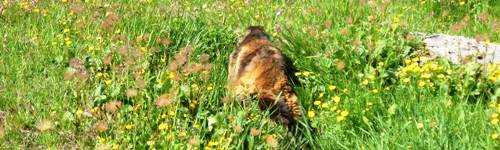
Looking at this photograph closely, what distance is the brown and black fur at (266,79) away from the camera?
5828 mm

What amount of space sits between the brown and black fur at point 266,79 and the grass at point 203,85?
0.17 metres

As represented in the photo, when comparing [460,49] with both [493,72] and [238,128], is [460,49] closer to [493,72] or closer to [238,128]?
[493,72]

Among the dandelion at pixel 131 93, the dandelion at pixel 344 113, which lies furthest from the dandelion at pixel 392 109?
the dandelion at pixel 131 93

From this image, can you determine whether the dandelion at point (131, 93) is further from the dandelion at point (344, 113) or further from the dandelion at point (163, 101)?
the dandelion at point (344, 113)

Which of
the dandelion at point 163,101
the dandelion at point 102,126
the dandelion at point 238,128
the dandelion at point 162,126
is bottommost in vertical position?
the dandelion at point 238,128

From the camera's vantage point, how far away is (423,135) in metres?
4.85

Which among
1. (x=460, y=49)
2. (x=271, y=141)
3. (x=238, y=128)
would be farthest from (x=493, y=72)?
(x=238, y=128)

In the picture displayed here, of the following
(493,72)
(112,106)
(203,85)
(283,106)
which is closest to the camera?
(112,106)

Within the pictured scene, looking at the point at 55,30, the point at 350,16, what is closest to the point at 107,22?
the point at 55,30

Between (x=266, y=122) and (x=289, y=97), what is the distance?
0.52 m

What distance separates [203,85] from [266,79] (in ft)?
1.81

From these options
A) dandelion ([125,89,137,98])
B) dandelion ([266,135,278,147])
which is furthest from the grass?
dandelion ([125,89,137,98])

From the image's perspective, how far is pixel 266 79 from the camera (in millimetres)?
5926

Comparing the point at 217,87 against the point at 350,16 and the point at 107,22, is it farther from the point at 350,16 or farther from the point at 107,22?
the point at 350,16
